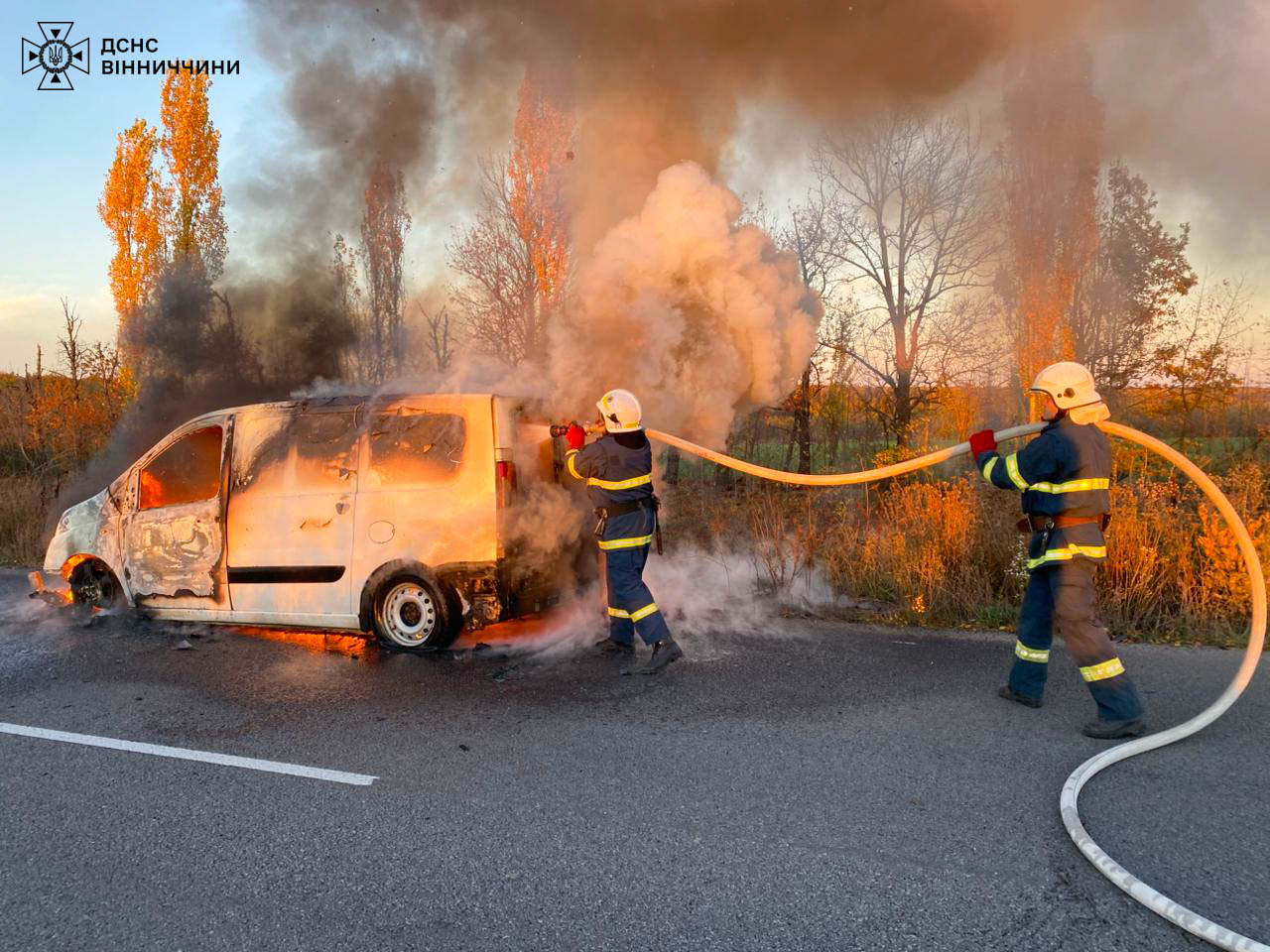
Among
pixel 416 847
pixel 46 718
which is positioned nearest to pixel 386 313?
pixel 46 718

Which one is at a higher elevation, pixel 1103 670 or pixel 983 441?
pixel 983 441

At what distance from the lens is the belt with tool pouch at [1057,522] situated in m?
4.00

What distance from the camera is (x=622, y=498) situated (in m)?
5.14

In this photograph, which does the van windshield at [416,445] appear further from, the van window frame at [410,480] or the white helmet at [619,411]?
the white helmet at [619,411]

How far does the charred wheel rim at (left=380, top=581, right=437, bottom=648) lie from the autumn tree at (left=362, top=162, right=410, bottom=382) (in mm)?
4712

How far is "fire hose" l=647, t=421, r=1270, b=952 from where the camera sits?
229 cm

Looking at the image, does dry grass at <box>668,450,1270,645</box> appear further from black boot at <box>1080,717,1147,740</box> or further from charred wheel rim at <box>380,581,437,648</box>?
charred wheel rim at <box>380,581,437,648</box>

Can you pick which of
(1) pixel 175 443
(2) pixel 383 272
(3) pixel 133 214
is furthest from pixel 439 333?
(3) pixel 133 214

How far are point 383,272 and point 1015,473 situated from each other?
7.62 metres

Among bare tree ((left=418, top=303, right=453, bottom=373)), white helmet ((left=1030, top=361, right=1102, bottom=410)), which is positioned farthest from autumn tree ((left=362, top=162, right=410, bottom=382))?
white helmet ((left=1030, top=361, right=1102, bottom=410))

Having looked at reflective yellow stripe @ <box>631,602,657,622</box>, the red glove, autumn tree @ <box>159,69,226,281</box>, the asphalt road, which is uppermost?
autumn tree @ <box>159,69,226,281</box>

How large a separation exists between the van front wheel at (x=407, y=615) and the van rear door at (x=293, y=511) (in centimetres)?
23

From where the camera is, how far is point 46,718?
433cm

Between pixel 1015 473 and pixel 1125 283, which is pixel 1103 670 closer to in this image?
pixel 1015 473
